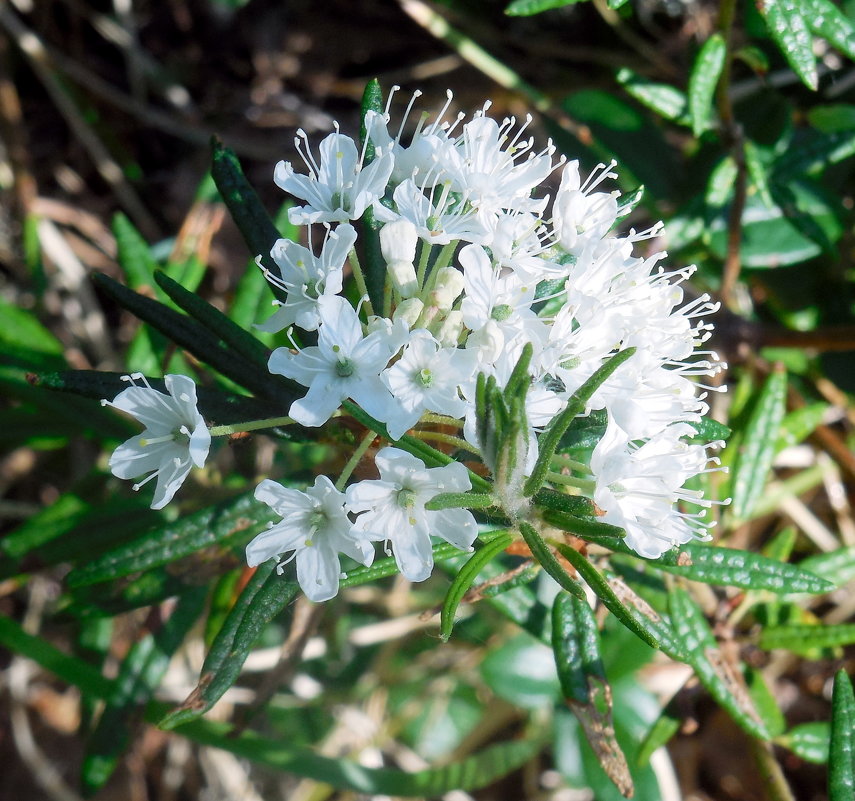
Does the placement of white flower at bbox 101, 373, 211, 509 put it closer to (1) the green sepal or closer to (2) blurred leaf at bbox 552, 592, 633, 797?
(1) the green sepal

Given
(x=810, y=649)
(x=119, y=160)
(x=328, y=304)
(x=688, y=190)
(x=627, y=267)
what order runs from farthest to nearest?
(x=119, y=160), (x=688, y=190), (x=810, y=649), (x=627, y=267), (x=328, y=304)

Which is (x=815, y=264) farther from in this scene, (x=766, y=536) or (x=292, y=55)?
(x=292, y=55)

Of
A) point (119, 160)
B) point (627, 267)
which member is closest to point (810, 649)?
point (627, 267)

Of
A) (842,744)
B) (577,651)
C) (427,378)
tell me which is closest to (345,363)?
(427,378)

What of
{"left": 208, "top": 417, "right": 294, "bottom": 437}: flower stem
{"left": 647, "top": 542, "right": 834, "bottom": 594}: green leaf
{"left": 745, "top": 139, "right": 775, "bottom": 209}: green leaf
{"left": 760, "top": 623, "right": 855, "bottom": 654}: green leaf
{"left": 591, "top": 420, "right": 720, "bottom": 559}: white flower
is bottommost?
{"left": 760, "top": 623, "right": 855, "bottom": 654}: green leaf

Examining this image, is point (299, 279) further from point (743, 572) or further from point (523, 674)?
point (523, 674)

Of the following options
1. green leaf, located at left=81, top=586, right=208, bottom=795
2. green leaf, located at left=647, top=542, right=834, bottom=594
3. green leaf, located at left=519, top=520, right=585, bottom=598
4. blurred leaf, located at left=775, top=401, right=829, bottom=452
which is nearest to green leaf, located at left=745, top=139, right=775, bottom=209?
blurred leaf, located at left=775, top=401, right=829, bottom=452
